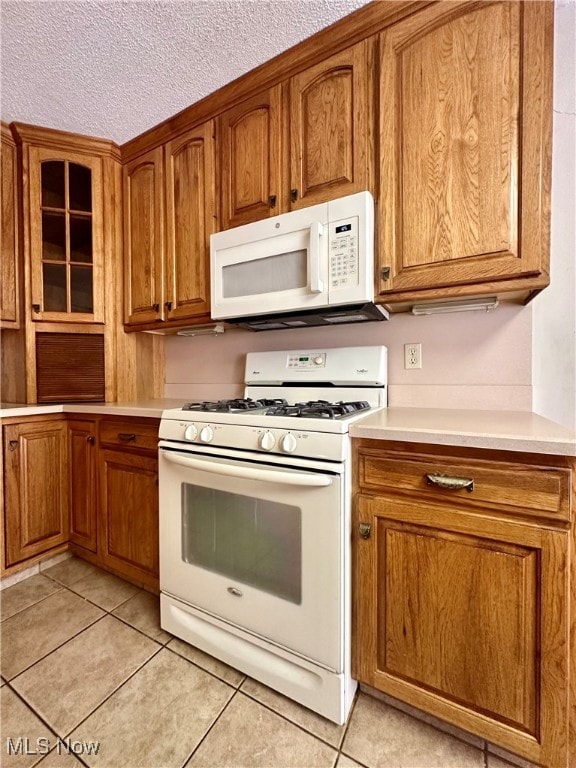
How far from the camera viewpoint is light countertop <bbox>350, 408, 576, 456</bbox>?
2.59 ft

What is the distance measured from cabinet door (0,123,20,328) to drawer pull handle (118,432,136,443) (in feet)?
3.12

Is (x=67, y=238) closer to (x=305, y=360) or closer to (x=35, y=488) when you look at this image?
(x=35, y=488)

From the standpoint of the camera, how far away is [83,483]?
1.79 metres

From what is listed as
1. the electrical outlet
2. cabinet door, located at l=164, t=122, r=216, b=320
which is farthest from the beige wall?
cabinet door, located at l=164, t=122, r=216, b=320

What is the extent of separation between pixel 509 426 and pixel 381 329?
73 cm

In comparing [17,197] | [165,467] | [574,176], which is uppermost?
[17,197]

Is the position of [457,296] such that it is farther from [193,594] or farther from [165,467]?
[193,594]

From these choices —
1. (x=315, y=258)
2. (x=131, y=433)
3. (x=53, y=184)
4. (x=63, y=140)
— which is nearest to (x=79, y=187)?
(x=53, y=184)

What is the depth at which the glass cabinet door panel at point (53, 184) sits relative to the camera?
75.6 inches

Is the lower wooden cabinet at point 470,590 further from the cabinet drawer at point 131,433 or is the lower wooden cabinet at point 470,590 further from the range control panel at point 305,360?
the cabinet drawer at point 131,433

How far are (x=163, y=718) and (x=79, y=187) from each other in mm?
2472

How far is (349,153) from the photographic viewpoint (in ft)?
4.35

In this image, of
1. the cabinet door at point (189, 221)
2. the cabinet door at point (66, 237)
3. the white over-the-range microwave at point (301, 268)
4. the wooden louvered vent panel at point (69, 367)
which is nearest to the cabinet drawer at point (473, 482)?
the white over-the-range microwave at point (301, 268)

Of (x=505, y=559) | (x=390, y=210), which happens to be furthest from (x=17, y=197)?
(x=505, y=559)
